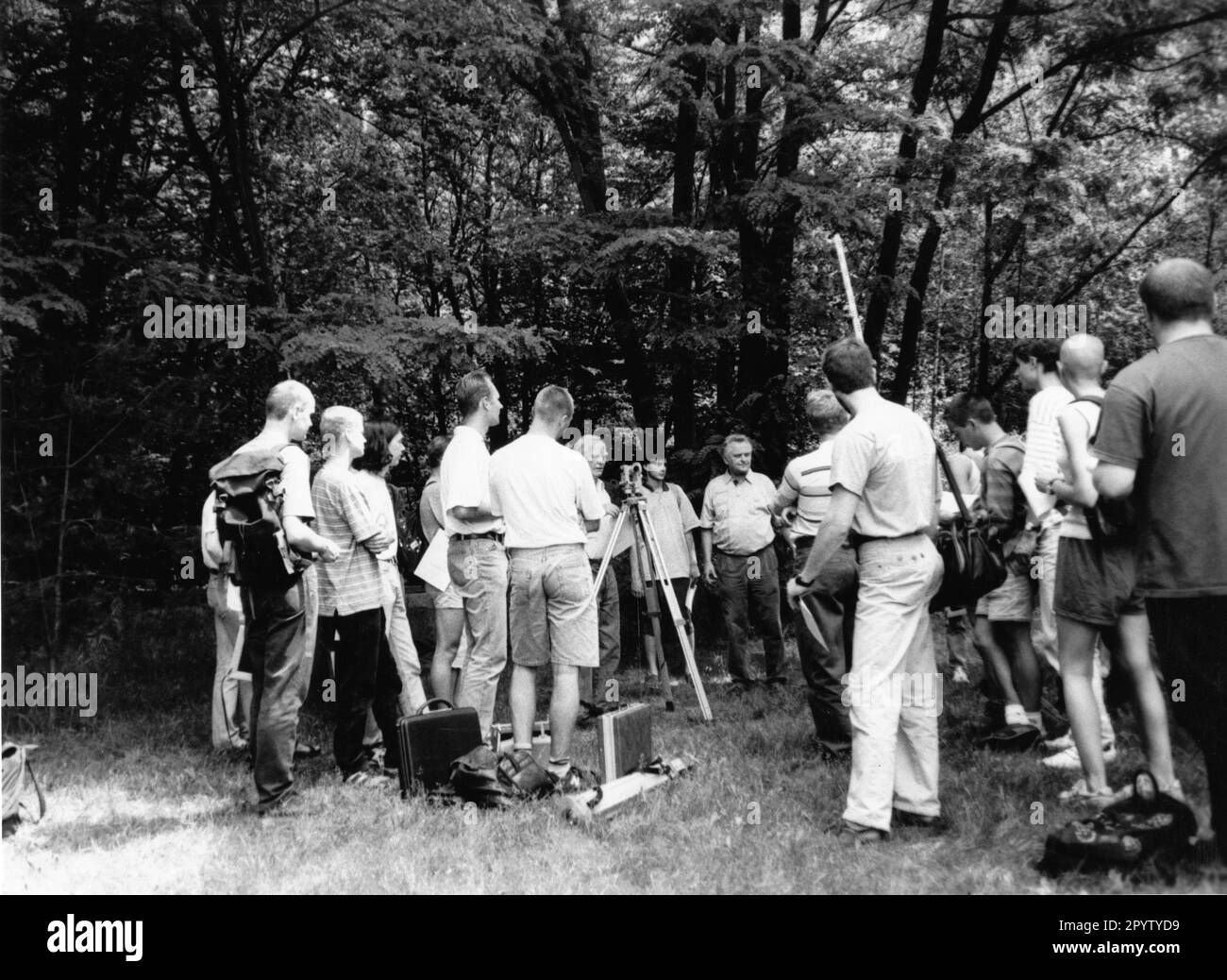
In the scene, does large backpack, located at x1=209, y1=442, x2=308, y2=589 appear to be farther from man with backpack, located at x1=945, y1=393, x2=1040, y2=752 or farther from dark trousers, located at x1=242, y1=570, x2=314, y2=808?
man with backpack, located at x1=945, y1=393, x2=1040, y2=752

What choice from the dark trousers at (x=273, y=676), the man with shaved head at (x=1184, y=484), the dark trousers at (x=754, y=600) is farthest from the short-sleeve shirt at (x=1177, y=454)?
the dark trousers at (x=754, y=600)

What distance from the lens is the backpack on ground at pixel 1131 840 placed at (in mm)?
3215

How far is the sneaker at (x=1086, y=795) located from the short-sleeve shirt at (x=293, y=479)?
11.8ft

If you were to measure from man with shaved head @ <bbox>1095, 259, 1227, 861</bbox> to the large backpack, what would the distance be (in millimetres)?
3395

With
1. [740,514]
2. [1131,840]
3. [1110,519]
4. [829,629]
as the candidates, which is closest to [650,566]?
[740,514]

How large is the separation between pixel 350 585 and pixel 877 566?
2.70m

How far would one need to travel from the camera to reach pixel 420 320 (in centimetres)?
700

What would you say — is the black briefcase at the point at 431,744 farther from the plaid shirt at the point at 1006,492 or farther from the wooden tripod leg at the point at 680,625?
the plaid shirt at the point at 1006,492

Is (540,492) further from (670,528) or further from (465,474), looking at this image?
(670,528)

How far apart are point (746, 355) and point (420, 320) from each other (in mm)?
3717

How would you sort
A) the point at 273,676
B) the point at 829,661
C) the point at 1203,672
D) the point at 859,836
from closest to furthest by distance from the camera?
the point at 1203,672 → the point at 859,836 → the point at 273,676 → the point at 829,661

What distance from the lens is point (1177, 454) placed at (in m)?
3.16
